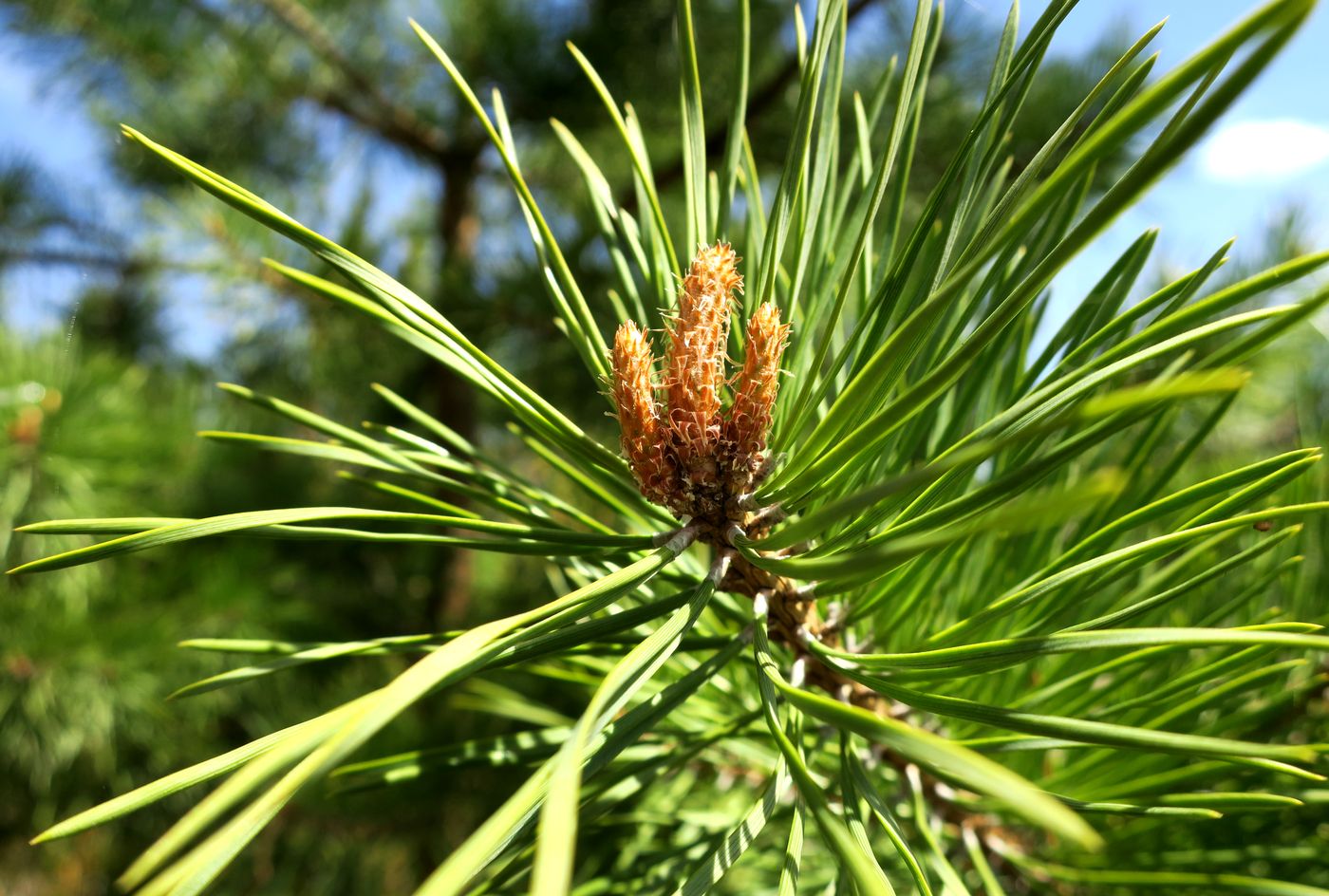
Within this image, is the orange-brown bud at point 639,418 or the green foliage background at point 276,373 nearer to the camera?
the orange-brown bud at point 639,418

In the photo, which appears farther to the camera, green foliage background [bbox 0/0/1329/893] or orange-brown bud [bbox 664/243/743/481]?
green foliage background [bbox 0/0/1329/893]

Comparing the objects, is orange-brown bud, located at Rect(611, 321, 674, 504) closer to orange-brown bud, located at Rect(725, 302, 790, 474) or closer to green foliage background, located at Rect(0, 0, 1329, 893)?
orange-brown bud, located at Rect(725, 302, 790, 474)

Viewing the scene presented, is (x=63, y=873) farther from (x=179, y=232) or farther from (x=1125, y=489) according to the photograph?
(x=1125, y=489)

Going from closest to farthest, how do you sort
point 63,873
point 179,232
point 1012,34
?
point 1012,34 → point 179,232 → point 63,873

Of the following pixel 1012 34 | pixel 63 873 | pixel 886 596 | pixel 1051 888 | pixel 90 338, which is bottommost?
pixel 63 873

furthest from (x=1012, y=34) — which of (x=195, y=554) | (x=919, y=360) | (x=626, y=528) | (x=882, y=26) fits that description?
(x=195, y=554)

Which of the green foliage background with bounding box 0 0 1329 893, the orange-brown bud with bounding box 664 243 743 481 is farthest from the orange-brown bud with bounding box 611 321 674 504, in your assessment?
the green foliage background with bounding box 0 0 1329 893

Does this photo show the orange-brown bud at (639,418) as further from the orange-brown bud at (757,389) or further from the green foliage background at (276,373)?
the green foliage background at (276,373)

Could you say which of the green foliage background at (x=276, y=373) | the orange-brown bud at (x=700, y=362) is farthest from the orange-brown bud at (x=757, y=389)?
the green foliage background at (x=276, y=373)
